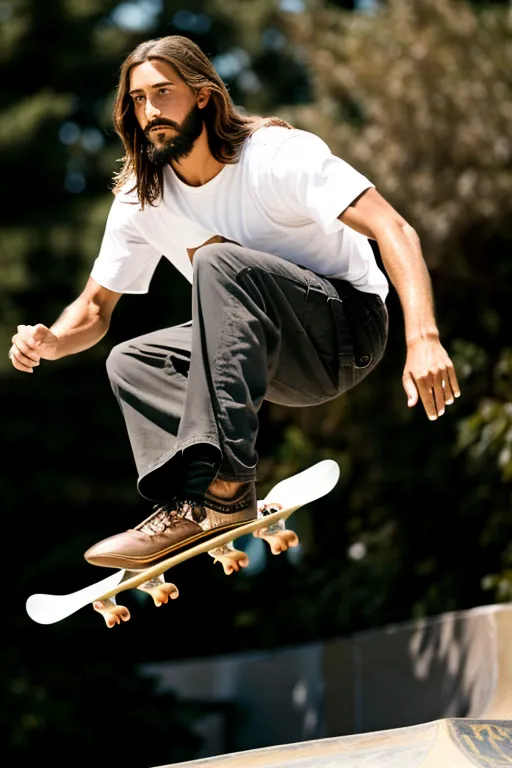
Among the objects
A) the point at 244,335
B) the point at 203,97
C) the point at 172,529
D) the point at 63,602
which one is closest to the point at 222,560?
the point at 172,529

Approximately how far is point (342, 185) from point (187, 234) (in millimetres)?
610

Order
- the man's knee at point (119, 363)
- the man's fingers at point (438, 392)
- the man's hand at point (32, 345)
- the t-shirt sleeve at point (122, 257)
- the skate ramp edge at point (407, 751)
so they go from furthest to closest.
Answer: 1. the t-shirt sleeve at point (122, 257)
2. the man's hand at point (32, 345)
3. the man's knee at point (119, 363)
4. the skate ramp edge at point (407, 751)
5. the man's fingers at point (438, 392)

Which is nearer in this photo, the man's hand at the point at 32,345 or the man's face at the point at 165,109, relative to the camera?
the man's face at the point at 165,109

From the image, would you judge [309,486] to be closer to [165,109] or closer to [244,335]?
[244,335]

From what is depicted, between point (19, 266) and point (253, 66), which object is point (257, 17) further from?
point (19, 266)

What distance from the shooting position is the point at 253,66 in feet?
57.1

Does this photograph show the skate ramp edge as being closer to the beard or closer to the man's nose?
the beard

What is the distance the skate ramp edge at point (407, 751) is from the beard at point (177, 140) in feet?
6.12

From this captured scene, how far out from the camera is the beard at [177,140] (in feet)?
12.2

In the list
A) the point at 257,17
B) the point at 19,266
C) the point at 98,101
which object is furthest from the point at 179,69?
the point at 257,17

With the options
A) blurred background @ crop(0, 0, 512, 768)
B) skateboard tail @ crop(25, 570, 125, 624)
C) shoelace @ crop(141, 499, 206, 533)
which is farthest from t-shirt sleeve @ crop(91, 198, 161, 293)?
blurred background @ crop(0, 0, 512, 768)

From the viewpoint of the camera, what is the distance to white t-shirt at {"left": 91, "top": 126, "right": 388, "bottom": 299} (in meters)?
3.57

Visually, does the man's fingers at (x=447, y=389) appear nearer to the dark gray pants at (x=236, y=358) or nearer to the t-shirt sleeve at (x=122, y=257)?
the dark gray pants at (x=236, y=358)

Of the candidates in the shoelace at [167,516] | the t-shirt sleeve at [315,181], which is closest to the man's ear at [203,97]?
the t-shirt sleeve at [315,181]
